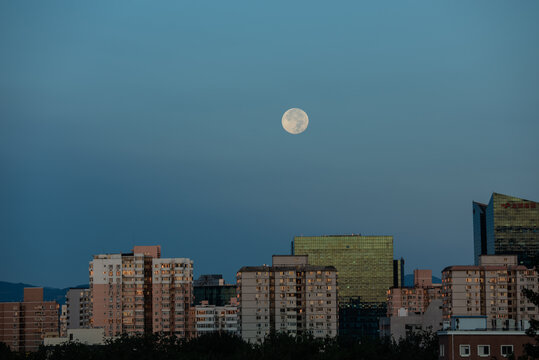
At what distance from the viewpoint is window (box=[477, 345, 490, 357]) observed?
103 metres

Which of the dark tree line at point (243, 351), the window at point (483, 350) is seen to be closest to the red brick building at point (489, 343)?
the window at point (483, 350)

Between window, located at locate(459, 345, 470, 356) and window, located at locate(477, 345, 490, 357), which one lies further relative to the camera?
window, located at locate(459, 345, 470, 356)

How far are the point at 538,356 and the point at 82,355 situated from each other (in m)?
77.1

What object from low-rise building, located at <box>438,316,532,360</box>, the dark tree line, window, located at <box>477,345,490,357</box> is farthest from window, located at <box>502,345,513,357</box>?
the dark tree line

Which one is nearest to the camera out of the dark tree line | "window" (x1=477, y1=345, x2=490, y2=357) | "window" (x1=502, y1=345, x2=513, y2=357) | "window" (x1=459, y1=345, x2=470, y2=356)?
"window" (x1=502, y1=345, x2=513, y2=357)

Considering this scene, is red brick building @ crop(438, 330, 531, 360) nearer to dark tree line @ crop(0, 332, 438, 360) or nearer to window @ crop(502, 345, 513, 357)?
window @ crop(502, 345, 513, 357)

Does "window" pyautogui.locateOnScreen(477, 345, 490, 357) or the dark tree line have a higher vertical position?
"window" pyautogui.locateOnScreen(477, 345, 490, 357)

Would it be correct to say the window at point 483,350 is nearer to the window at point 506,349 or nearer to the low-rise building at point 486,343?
the low-rise building at point 486,343

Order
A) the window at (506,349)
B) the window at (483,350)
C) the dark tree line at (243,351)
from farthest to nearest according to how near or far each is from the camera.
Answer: the dark tree line at (243,351), the window at (483,350), the window at (506,349)

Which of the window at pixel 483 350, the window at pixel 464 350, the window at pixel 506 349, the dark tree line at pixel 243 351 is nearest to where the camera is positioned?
the window at pixel 506 349

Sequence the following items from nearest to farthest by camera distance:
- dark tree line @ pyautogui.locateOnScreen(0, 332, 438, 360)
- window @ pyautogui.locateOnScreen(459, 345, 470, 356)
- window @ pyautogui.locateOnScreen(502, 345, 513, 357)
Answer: window @ pyautogui.locateOnScreen(502, 345, 513, 357) → window @ pyautogui.locateOnScreen(459, 345, 470, 356) → dark tree line @ pyautogui.locateOnScreen(0, 332, 438, 360)

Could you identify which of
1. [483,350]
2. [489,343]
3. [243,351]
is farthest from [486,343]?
[243,351]

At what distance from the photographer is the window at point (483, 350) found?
339ft

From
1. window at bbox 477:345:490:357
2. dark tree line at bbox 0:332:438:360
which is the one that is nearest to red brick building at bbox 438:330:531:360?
window at bbox 477:345:490:357
